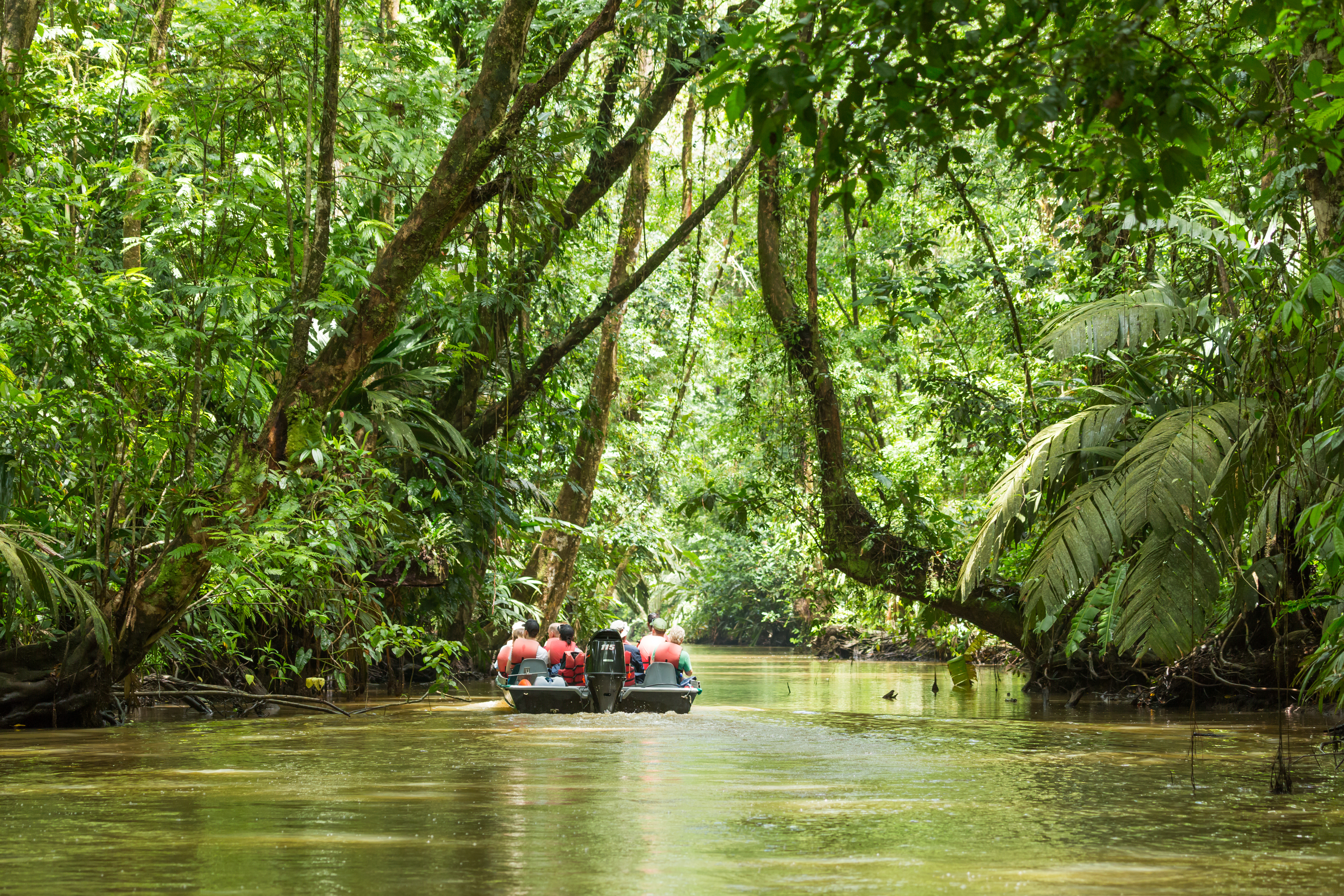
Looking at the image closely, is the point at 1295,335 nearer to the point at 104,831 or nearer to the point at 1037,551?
the point at 1037,551

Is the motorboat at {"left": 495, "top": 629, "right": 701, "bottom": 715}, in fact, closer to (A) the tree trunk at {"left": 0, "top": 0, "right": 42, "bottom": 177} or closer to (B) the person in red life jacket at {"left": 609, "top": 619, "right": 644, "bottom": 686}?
(B) the person in red life jacket at {"left": 609, "top": 619, "right": 644, "bottom": 686}

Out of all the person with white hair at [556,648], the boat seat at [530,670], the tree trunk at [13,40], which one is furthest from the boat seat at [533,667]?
the tree trunk at [13,40]

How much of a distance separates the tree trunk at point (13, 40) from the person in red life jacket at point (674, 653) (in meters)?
8.78

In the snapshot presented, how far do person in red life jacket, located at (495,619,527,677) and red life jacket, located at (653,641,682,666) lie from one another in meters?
1.60

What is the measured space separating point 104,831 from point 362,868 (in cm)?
165

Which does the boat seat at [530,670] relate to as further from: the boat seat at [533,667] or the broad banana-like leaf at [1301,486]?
the broad banana-like leaf at [1301,486]

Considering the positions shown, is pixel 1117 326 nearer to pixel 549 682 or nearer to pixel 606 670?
pixel 606 670

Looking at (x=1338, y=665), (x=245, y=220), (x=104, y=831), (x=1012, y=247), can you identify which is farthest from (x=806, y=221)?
(x=104, y=831)

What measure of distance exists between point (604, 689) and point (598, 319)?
14.7 ft

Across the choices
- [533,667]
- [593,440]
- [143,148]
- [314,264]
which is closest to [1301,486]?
[314,264]

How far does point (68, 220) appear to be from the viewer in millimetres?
11773

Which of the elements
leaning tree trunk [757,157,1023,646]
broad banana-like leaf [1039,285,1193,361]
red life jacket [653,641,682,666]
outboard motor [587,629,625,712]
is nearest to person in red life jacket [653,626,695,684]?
red life jacket [653,641,682,666]

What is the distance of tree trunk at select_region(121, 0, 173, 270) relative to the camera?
39.8 feet

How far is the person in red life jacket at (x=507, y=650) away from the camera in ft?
52.3
